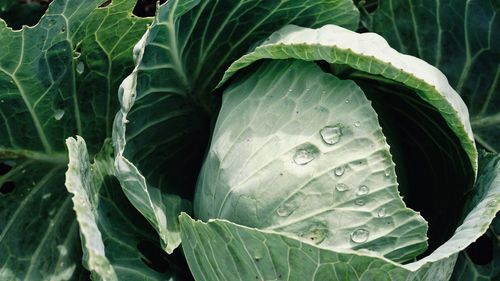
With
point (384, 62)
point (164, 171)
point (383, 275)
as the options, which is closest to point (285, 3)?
point (384, 62)

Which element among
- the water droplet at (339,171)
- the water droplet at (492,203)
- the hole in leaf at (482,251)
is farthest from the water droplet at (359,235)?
the hole in leaf at (482,251)

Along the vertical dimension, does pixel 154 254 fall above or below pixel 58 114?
below

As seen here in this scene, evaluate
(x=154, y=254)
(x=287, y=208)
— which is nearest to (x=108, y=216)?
(x=154, y=254)

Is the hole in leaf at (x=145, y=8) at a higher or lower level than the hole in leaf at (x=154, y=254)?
higher

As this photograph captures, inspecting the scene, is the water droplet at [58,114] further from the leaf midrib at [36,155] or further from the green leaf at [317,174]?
the green leaf at [317,174]

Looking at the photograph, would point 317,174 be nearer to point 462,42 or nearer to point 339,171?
point 339,171

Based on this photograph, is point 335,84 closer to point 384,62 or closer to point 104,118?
point 384,62

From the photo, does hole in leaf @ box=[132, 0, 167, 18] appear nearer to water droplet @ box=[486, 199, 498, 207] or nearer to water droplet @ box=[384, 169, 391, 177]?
water droplet @ box=[384, 169, 391, 177]
